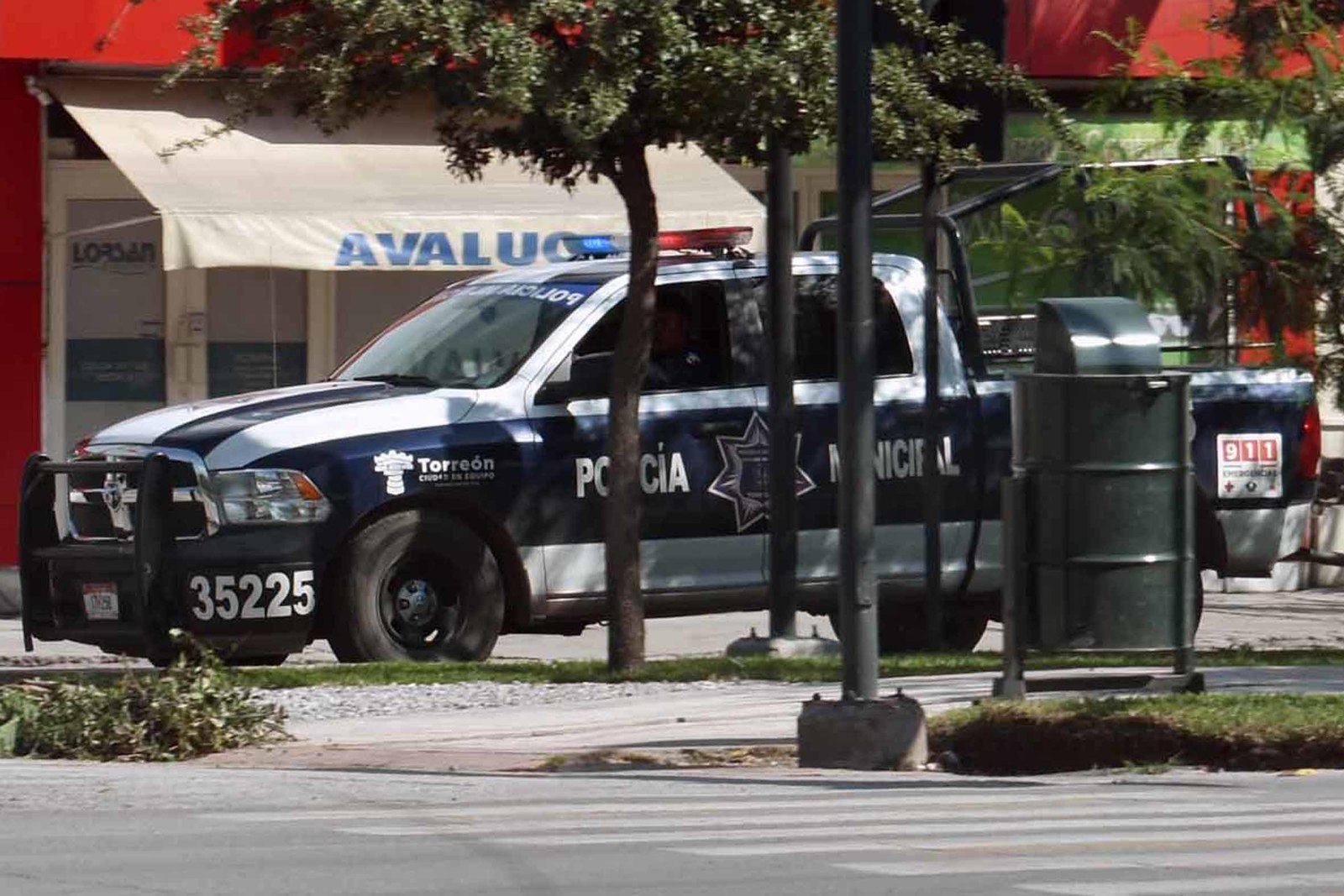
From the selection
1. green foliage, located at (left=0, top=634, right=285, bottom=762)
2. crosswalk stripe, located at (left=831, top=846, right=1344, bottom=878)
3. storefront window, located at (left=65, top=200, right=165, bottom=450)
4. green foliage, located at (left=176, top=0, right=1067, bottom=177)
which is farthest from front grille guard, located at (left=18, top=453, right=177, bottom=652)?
storefront window, located at (left=65, top=200, right=165, bottom=450)

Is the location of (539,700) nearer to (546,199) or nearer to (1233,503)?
(1233,503)

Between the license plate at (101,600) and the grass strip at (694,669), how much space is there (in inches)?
26.0

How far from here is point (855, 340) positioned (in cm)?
983

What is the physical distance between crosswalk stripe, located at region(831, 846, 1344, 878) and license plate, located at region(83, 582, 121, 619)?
6.45 metres

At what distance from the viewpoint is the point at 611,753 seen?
1036 centimetres

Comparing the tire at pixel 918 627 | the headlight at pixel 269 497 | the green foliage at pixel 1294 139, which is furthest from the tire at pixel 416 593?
the green foliage at pixel 1294 139

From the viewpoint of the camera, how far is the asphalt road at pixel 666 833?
22.8 ft

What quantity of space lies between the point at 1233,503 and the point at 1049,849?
730cm

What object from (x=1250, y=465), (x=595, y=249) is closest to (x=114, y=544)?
(x=595, y=249)

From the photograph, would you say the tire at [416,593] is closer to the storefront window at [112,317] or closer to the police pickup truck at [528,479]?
the police pickup truck at [528,479]

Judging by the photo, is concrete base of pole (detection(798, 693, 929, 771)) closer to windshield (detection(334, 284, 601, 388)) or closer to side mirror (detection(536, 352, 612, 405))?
side mirror (detection(536, 352, 612, 405))

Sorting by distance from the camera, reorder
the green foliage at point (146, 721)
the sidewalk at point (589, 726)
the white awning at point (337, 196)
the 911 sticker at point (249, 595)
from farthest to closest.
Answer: the white awning at point (337, 196) → the 911 sticker at point (249, 595) → the green foliage at point (146, 721) → the sidewalk at point (589, 726)

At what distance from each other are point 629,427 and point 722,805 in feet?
13.6

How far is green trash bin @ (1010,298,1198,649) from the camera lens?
34.8 feet
